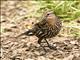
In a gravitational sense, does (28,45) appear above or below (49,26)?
below

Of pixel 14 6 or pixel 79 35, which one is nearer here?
pixel 79 35

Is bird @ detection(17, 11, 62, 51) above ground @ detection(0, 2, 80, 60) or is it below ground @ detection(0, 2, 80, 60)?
above

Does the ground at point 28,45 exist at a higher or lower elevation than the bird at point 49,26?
lower

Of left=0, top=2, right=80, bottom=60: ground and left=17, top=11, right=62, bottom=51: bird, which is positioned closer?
left=17, top=11, right=62, bottom=51: bird

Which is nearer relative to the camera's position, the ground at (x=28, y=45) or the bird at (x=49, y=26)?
the bird at (x=49, y=26)

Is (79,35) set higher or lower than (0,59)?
higher

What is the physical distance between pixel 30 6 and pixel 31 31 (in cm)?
211

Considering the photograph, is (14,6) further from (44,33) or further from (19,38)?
(44,33)

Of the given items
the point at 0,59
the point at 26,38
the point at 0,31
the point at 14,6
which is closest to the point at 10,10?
the point at 14,6

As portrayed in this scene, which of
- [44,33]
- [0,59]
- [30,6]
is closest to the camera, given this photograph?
[44,33]

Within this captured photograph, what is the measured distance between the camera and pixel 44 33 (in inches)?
221

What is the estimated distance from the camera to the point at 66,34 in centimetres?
635

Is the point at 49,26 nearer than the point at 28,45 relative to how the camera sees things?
Yes

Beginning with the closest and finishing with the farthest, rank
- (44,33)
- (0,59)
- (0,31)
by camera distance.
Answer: (44,33), (0,59), (0,31)
